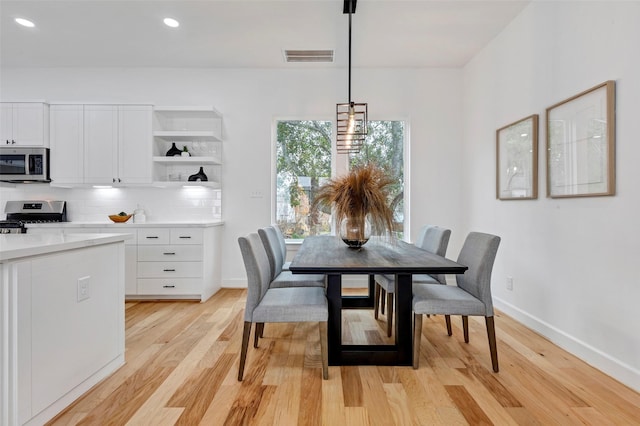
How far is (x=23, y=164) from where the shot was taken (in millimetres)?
3898

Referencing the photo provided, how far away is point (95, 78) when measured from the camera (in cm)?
430

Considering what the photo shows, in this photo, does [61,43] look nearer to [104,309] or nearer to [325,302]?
[104,309]

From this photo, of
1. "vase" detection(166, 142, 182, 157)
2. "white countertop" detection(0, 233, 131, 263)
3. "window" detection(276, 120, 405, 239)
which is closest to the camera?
"white countertop" detection(0, 233, 131, 263)

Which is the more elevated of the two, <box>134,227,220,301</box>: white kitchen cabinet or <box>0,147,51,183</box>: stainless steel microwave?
<box>0,147,51,183</box>: stainless steel microwave

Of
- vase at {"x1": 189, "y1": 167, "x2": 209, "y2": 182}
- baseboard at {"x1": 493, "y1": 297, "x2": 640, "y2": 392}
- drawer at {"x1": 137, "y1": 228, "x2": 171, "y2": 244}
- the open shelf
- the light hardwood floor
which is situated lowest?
the light hardwood floor

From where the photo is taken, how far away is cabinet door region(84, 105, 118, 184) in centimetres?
395

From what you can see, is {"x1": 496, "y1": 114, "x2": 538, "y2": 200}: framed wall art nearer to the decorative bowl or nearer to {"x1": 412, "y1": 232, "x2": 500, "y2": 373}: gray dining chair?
{"x1": 412, "y1": 232, "x2": 500, "y2": 373}: gray dining chair

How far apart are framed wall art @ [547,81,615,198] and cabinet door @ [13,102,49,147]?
17.5 ft

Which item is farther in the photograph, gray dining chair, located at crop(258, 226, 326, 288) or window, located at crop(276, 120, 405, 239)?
window, located at crop(276, 120, 405, 239)

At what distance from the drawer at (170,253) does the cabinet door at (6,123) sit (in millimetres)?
2133

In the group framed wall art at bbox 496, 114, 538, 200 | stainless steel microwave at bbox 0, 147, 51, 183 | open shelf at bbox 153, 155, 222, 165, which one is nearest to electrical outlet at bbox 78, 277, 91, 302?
open shelf at bbox 153, 155, 222, 165

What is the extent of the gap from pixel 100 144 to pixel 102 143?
0.09 ft

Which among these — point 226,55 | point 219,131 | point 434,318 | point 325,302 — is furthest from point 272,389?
point 226,55

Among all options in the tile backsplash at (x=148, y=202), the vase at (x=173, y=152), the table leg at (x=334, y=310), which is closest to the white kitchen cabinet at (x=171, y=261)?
the tile backsplash at (x=148, y=202)
